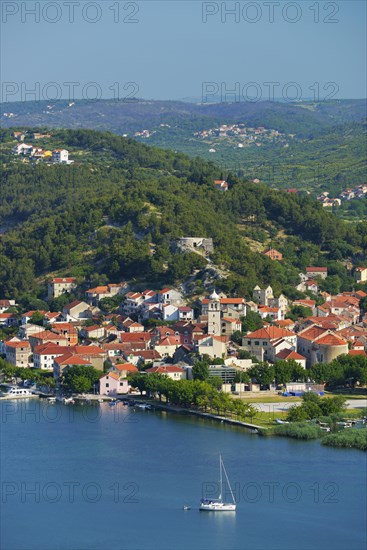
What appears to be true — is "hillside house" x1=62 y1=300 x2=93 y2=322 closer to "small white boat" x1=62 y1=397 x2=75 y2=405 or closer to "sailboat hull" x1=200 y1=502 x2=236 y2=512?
"small white boat" x1=62 y1=397 x2=75 y2=405

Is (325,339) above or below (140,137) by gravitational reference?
below

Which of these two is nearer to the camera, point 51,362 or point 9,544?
point 9,544

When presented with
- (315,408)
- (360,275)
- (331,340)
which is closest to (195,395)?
(315,408)

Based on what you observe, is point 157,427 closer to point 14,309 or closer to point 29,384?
point 29,384

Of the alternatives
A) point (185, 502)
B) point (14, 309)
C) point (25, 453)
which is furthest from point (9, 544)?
point (14, 309)

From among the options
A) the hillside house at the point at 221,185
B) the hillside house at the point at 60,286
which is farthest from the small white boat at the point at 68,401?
the hillside house at the point at 221,185

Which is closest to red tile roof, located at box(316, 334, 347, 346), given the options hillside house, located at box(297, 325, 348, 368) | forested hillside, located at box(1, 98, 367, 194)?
hillside house, located at box(297, 325, 348, 368)
